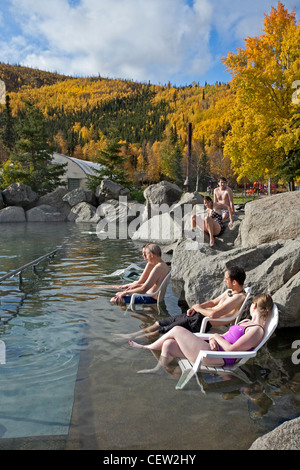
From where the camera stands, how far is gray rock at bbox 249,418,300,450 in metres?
2.56

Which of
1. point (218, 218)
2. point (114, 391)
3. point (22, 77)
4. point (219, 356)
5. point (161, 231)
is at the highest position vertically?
point (22, 77)

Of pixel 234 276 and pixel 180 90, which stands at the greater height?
pixel 180 90

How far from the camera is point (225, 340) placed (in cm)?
411

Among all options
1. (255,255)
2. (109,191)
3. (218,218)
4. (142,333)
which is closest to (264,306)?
(142,333)

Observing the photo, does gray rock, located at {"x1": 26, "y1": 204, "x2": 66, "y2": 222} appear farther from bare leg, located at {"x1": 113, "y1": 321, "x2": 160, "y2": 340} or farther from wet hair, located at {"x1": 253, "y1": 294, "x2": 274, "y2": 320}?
wet hair, located at {"x1": 253, "y1": 294, "x2": 274, "y2": 320}

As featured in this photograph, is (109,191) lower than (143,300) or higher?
higher

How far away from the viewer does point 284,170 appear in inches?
678

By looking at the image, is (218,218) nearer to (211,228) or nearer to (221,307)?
(211,228)

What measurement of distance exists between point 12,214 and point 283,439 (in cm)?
2601

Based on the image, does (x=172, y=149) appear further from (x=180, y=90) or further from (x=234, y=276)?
(x=180, y=90)

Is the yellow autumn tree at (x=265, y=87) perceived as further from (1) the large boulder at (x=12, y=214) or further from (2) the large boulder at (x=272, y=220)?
(1) the large boulder at (x=12, y=214)

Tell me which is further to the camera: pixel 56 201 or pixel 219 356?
pixel 56 201

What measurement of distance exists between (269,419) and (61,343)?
288cm
